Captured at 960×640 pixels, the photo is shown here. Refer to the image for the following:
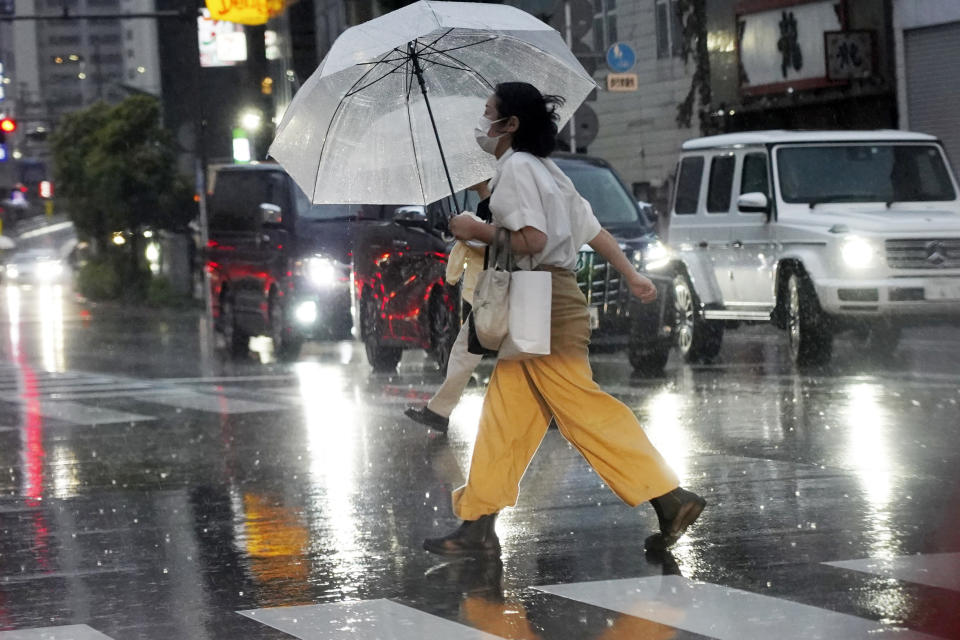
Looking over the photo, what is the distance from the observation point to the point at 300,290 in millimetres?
20172

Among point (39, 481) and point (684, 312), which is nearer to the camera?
point (39, 481)

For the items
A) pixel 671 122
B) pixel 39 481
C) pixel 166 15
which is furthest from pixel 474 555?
pixel 166 15

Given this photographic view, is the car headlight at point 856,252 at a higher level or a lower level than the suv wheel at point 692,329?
higher

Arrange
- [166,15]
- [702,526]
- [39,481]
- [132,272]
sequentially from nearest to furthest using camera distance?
[702,526], [39,481], [166,15], [132,272]

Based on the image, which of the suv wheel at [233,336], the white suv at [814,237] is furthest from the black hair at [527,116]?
the suv wheel at [233,336]

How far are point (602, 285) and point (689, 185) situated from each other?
2.74m

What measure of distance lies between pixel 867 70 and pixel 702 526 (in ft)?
67.0

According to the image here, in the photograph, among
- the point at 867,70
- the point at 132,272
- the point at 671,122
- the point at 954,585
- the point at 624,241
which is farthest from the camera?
the point at 132,272

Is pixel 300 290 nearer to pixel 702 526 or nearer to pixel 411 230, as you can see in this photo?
pixel 411 230

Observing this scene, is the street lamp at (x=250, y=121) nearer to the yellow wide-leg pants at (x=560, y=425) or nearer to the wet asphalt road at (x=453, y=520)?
the wet asphalt road at (x=453, y=520)

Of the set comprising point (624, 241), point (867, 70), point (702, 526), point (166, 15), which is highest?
point (166, 15)

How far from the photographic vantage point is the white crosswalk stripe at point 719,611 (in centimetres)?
549

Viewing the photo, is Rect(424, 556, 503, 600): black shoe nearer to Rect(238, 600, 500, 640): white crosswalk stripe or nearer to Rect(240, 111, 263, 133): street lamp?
Rect(238, 600, 500, 640): white crosswalk stripe

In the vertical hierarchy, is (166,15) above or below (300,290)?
above
